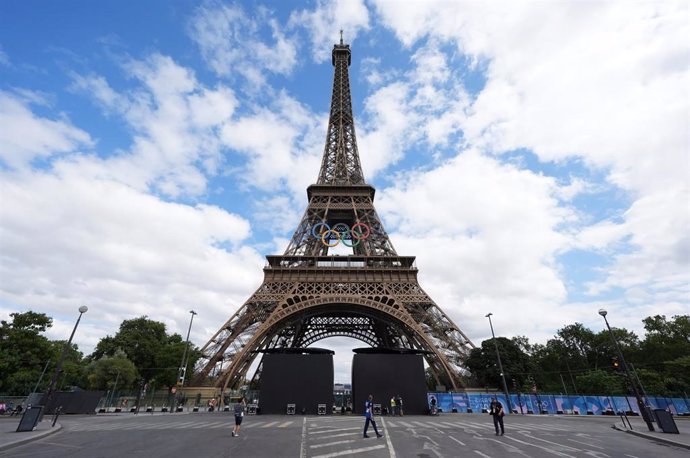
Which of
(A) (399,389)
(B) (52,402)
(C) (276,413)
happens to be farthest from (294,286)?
(B) (52,402)

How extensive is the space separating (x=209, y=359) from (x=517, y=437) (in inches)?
990

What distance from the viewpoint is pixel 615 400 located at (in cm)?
3192

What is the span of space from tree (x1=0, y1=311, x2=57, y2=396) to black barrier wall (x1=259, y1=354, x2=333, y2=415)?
24.4 metres

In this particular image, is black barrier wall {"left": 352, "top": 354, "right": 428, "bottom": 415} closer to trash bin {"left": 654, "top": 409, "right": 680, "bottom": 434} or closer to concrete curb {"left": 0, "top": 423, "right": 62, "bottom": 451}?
trash bin {"left": 654, "top": 409, "right": 680, "bottom": 434}

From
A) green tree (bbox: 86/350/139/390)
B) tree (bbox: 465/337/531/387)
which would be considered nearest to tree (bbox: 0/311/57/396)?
green tree (bbox: 86/350/139/390)

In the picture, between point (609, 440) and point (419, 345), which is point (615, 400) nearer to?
point (419, 345)

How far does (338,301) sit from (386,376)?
995 cm

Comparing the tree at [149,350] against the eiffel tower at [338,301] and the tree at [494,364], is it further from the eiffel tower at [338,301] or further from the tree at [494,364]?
the tree at [494,364]

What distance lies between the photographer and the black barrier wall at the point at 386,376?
24.4 metres

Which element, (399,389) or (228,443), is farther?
(399,389)

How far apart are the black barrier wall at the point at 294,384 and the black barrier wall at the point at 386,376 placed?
7.43 ft

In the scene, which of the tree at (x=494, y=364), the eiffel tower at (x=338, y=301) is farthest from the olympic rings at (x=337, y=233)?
the tree at (x=494, y=364)

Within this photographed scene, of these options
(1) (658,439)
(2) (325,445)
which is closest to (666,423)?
A: (1) (658,439)

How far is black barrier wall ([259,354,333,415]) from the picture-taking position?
2483 cm
